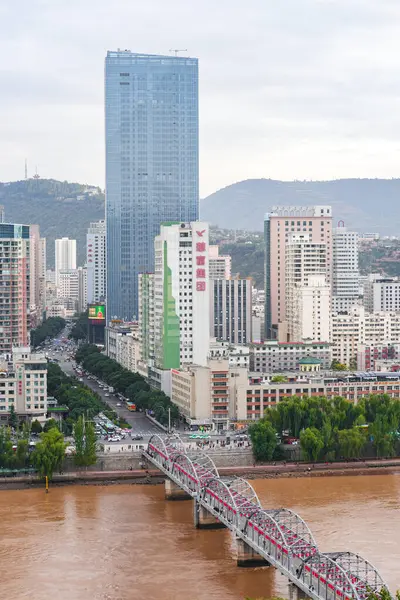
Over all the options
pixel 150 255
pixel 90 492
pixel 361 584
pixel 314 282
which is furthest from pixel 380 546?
pixel 150 255

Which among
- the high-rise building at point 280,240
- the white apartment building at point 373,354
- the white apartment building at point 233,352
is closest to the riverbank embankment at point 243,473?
the white apartment building at point 233,352

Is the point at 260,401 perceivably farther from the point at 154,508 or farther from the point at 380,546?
the point at 380,546

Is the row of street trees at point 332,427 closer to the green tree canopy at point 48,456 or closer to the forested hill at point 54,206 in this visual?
the green tree canopy at point 48,456

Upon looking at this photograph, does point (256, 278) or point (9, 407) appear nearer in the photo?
point (9, 407)

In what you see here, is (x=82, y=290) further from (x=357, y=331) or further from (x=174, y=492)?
(x=174, y=492)

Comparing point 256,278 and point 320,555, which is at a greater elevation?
point 256,278
